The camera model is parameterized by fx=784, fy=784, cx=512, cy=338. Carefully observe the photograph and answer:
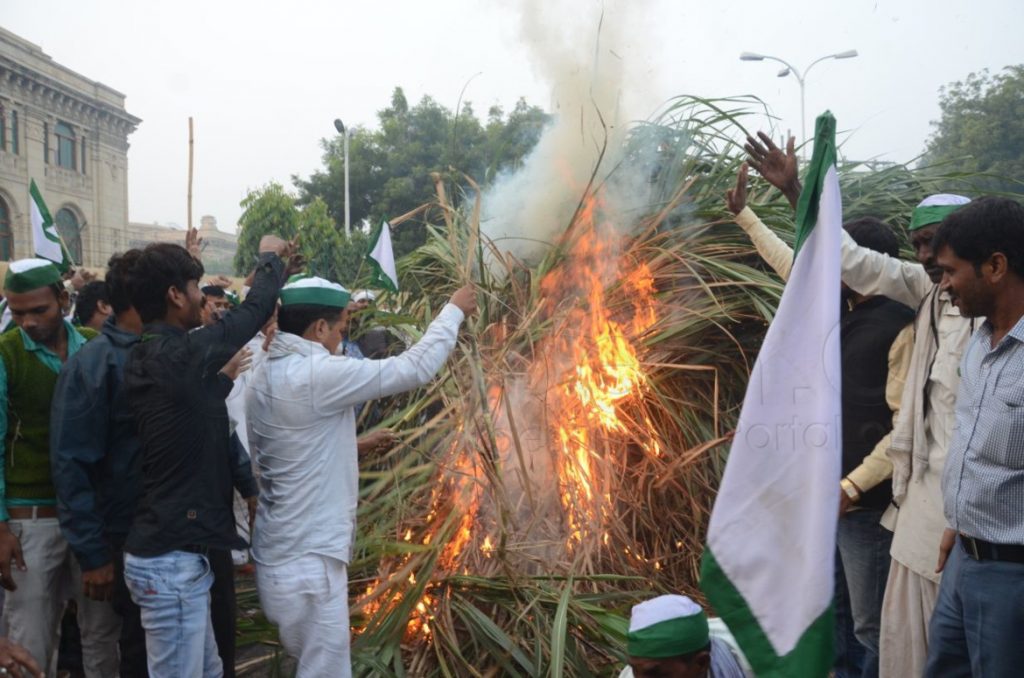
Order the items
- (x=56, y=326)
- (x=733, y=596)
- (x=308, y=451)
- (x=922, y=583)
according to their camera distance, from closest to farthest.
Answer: (x=733, y=596) → (x=922, y=583) → (x=308, y=451) → (x=56, y=326)

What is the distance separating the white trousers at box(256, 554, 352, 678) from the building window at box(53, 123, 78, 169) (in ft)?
131

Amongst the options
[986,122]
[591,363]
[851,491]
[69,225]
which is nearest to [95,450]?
[591,363]

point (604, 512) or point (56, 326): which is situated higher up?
point (56, 326)

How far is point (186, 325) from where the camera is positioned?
300cm

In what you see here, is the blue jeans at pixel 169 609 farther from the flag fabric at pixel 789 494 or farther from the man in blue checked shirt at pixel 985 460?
the man in blue checked shirt at pixel 985 460

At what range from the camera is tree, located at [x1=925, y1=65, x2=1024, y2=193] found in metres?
24.3

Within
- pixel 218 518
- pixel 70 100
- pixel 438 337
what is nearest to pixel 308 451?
pixel 218 518

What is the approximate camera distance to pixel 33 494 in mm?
3195

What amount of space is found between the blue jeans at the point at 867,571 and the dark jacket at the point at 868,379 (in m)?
0.21

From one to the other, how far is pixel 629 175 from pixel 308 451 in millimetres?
2774

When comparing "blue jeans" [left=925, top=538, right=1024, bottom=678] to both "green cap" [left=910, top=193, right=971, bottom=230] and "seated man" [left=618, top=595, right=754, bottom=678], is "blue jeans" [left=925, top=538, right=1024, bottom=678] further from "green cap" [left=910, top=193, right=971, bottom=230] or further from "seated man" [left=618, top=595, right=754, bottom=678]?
"green cap" [left=910, top=193, right=971, bottom=230]

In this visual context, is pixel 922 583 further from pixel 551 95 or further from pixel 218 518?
pixel 551 95

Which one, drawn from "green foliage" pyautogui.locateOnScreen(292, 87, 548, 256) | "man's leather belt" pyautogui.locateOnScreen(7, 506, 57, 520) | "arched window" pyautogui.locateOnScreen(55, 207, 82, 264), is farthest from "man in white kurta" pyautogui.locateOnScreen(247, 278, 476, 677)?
"arched window" pyautogui.locateOnScreen(55, 207, 82, 264)

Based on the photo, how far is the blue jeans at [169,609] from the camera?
2.68m
